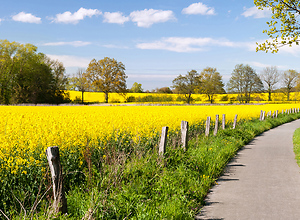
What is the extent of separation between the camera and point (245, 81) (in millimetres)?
85688

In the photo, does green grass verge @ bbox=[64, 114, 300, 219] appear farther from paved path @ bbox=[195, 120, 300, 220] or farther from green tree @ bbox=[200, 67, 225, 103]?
green tree @ bbox=[200, 67, 225, 103]

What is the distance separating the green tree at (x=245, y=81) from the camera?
85312 mm

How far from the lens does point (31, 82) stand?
6128cm

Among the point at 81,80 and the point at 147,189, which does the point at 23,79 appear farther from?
the point at 147,189

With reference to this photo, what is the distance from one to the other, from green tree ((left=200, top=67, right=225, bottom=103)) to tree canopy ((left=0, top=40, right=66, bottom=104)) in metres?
42.8

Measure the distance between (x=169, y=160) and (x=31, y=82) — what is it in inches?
2342

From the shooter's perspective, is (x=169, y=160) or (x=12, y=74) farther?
(x=12, y=74)

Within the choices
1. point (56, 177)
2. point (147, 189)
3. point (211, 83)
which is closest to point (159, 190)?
point (147, 189)

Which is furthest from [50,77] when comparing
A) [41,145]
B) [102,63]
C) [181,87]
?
[41,145]

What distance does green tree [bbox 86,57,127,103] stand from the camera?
75.9 metres

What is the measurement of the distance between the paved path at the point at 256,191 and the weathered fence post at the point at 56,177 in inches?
93.8

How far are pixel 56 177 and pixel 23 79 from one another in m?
62.5

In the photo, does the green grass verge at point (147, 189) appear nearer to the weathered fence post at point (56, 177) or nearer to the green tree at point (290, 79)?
the weathered fence post at point (56, 177)

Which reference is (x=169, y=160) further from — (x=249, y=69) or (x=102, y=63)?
(x=249, y=69)
